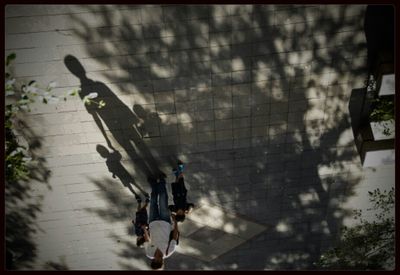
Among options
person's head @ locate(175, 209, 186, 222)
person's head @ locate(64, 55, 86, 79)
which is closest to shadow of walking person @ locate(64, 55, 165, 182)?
person's head @ locate(64, 55, 86, 79)

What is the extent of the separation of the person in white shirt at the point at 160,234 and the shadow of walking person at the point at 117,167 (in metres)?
1.12

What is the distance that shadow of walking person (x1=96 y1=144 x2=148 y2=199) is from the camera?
7.89 m

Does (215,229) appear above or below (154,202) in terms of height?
above

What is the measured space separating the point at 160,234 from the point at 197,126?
2746 mm

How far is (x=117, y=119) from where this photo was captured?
24.9ft

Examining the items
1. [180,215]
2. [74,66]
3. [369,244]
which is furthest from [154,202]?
[369,244]

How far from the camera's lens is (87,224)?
873 cm

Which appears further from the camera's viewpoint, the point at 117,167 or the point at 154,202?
the point at 117,167

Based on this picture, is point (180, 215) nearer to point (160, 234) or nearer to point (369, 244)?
point (160, 234)

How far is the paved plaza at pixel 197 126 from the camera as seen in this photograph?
6.84m

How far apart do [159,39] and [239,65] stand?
1909 millimetres

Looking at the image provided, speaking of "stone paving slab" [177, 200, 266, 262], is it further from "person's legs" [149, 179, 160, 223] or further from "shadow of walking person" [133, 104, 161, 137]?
"shadow of walking person" [133, 104, 161, 137]

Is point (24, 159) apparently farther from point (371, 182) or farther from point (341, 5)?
point (371, 182)

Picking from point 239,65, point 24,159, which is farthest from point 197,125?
point 24,159
